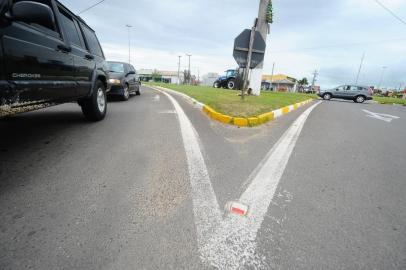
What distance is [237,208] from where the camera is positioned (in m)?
1.88

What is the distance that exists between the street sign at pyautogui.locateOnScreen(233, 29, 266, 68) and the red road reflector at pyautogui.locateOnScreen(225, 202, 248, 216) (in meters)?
5.80

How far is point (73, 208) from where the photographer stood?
1.77 metres

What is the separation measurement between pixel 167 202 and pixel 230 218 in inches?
22.3

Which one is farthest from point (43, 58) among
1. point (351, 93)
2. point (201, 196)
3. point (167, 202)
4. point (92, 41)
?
point (351, 93)

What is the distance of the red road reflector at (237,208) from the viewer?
5.98 ft

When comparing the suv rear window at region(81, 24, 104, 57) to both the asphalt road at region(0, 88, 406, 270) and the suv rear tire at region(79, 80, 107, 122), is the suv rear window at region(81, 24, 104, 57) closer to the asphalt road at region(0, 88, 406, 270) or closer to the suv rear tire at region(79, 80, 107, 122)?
the suv rear tire at region(79, 80, 107, 122)

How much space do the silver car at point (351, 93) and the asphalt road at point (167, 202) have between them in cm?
2076

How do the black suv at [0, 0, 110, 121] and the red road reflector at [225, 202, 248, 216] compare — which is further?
the black suv at [0, 0, 110, 121]

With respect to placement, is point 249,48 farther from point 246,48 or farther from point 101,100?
point 101,100

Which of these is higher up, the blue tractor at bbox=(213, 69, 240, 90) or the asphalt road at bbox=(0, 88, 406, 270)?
the blue tractor at bbox=(213, 69, 240, 90)

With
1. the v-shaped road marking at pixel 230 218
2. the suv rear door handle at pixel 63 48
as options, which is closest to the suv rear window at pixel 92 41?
the suv rear door handle at pixel 63 48

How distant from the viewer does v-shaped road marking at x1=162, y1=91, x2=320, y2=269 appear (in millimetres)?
1389

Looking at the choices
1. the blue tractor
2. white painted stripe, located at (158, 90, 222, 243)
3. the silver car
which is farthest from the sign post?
the silver car

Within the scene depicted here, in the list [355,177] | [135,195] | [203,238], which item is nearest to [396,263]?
[203,238]
